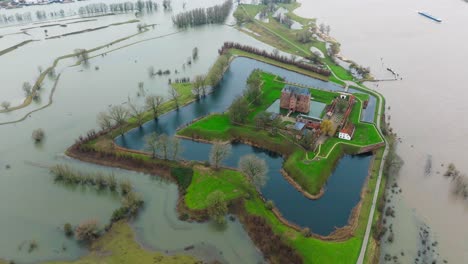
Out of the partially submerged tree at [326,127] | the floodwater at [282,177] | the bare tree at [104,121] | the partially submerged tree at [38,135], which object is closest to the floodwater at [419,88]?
the floodwater at [282,177]

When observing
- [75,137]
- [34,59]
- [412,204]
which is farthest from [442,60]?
[34,59]

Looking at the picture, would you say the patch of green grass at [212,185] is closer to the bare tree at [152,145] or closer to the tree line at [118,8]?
the bare tree at [152,145]

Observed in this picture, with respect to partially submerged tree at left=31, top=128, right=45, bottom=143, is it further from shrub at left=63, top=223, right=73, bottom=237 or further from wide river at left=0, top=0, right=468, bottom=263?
shrub at left=63, top=223, right=73, bottom=237

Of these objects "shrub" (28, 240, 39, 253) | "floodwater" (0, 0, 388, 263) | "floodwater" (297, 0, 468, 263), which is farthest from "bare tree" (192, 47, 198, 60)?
"shrub" (28, 240, 39, 253)

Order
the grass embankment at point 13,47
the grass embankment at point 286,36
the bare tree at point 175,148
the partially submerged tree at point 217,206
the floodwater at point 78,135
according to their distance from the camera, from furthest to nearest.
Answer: the grass embankment at point 13,47
the grass embankment at point 286,36
the bare tree at point 175,148
the partially submerged tree at point 217,206
the floodwater at point 78,135

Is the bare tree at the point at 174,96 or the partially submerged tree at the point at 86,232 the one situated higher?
the bare tree at the point at 174,96

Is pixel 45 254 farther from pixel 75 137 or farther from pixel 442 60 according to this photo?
pixel 442 60
